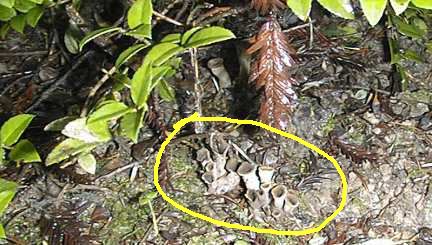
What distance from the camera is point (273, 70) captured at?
869 mm

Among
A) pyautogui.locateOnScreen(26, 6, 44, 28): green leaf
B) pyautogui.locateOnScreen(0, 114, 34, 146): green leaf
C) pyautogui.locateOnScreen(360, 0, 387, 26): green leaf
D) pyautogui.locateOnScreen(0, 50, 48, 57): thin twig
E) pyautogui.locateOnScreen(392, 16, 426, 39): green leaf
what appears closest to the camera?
pyautogui.locateOnScreen(360, 0, 387, 26): green leaf

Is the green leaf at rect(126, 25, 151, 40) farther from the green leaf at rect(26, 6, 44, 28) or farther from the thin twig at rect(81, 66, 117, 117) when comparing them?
the green leaf at rect(26, 6, 44, 28)

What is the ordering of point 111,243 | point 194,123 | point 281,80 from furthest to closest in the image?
1. point 194,123
2. point 111,243
3. point 281,80

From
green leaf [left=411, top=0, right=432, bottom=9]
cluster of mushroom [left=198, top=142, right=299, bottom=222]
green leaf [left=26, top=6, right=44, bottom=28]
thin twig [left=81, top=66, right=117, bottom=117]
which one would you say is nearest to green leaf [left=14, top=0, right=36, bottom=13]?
green leaf [left=26, top=6, right=44, bottom=28]

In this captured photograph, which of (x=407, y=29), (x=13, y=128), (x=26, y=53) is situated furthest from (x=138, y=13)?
(x=26, y=53)

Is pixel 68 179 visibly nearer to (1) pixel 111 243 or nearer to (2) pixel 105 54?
(1) pixel 111 243

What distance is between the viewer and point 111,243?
1.15m

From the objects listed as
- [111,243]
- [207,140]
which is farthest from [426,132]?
[111,243]

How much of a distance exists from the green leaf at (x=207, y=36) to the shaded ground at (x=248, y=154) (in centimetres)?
19

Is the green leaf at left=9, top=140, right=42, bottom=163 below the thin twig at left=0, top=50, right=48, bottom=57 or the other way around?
the other way around

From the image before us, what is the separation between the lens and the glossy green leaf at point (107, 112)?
864 mm

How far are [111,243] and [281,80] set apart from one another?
0.48 m

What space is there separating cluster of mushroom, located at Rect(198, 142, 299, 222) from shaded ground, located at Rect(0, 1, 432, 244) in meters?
0.01

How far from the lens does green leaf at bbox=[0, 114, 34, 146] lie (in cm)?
95
